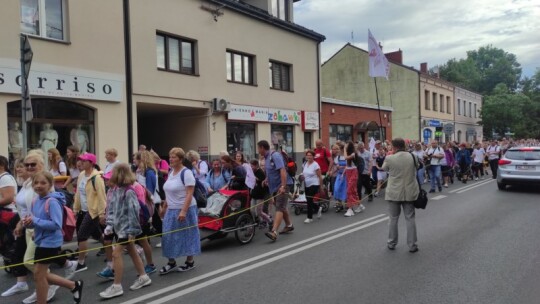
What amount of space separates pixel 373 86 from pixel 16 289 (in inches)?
1394

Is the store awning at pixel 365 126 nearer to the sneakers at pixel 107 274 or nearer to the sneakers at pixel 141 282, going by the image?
the sneakers at pixel 107 274

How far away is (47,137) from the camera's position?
11781 mm

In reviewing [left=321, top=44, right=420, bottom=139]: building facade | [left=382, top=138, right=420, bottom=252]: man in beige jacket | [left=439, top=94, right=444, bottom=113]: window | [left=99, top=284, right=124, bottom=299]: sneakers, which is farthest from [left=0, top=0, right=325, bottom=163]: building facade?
[left=439, top=94, right=444, bottom=113]: window

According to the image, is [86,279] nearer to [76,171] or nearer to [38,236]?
[38,236]

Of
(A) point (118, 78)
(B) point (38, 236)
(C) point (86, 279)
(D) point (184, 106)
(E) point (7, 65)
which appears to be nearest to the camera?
(B) point (38, 236)

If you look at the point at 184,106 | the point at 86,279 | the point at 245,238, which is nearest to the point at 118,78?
the point at 184,106

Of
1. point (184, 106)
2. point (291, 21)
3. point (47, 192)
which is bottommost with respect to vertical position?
point (47, 192)

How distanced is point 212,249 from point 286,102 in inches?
535

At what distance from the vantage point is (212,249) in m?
7.68

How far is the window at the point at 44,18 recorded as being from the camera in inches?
445

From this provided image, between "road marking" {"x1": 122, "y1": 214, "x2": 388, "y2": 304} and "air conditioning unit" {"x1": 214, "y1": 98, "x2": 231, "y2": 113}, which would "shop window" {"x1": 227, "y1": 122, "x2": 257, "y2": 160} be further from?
"road marking" {"x1": 122, "y1": 214, "x2": 388, "y2": 304}

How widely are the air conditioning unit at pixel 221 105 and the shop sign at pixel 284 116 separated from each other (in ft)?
9.48

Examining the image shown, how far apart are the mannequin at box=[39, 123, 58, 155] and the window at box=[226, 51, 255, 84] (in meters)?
7.26

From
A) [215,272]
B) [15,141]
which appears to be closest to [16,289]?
[215,272]
